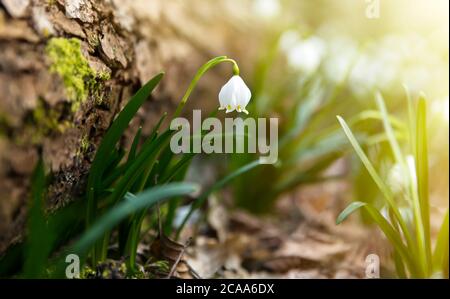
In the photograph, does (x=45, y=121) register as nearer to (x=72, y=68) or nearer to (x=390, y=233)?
(x=72, y=68)

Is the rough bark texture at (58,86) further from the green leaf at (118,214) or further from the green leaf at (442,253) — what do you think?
the green leaf at (442,253)

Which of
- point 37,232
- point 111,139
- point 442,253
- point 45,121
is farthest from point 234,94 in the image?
point 442,253

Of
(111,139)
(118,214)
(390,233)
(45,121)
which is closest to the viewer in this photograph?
(118,214)

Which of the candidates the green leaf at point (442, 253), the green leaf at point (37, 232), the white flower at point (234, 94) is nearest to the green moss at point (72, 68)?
the green leaf at point (37, 232)

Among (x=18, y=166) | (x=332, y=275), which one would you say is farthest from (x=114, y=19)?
(x=332, y=275)
